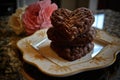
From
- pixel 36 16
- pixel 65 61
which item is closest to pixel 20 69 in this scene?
pixel 65 61

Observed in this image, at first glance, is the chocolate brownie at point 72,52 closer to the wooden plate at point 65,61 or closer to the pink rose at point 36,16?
the wooden plate at point 65,61

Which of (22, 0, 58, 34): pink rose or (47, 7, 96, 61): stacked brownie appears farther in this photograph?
(22, 0, 58, 34): pink rose

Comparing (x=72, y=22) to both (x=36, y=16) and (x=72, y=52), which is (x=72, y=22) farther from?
(x=36, y=16)

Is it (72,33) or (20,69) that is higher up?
(72,33)

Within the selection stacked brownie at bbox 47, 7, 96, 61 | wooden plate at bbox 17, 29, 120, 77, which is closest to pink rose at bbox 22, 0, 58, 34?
wooden plate at bbox 17, 29, 120, 77

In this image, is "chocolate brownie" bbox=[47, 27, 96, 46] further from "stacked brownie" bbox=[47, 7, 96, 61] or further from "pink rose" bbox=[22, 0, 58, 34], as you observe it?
"pink rose" bbox=[22, 0, 58, 34]

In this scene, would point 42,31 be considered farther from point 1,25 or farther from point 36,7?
point 1,25

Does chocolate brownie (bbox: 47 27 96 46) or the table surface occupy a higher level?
Answer: chocolate brownie (bbox: 47 27 96 46)

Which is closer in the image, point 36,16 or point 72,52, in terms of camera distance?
point 72,52
